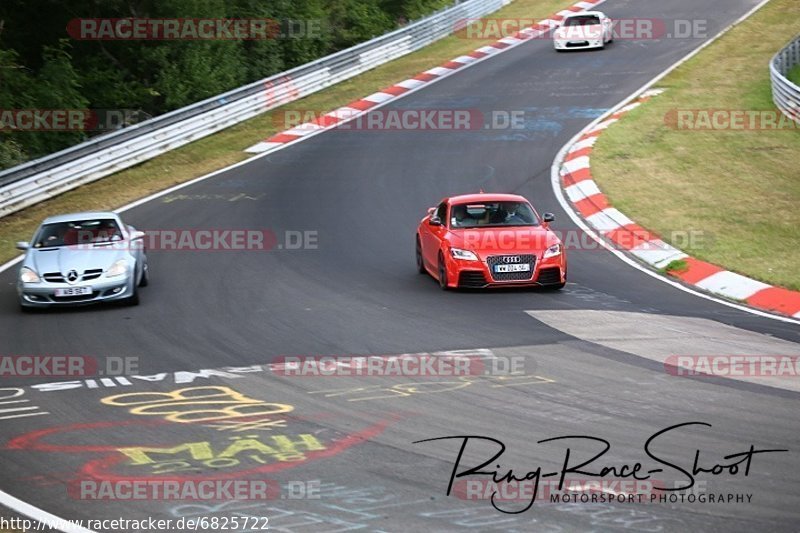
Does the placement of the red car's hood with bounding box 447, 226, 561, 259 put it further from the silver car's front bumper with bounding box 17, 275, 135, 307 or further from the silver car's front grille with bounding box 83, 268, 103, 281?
the silver car's front grille with bounding box 83, 268, 103, 281

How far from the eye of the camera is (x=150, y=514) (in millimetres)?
7867

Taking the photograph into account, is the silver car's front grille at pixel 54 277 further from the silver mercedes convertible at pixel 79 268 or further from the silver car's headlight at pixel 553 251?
the silver car's headlight at pixel 553 251

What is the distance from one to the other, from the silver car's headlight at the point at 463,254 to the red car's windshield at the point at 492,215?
820 mm

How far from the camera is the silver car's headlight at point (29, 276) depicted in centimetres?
1652

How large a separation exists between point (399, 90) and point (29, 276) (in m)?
19.8

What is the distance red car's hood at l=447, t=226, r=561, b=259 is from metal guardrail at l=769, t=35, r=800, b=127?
43.6 feet

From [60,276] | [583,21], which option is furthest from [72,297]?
[583,21]

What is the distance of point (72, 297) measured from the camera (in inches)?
646

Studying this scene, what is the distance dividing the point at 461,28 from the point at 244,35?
31.4 feet

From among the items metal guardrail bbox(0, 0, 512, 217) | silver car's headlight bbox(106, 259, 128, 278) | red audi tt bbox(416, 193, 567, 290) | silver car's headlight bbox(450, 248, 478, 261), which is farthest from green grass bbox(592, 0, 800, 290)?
metal guardrail bbox(0, 0, 512, 217)

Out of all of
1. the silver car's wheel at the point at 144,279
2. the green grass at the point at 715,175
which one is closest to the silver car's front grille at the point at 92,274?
the silver car's wheel at the point at 144,279

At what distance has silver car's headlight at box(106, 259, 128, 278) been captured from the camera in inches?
654

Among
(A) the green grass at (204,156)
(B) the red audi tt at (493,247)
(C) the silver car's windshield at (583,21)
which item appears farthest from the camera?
(C) the silver car's windshield at (583,21)

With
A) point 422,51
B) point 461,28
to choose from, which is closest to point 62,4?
point 422,51
